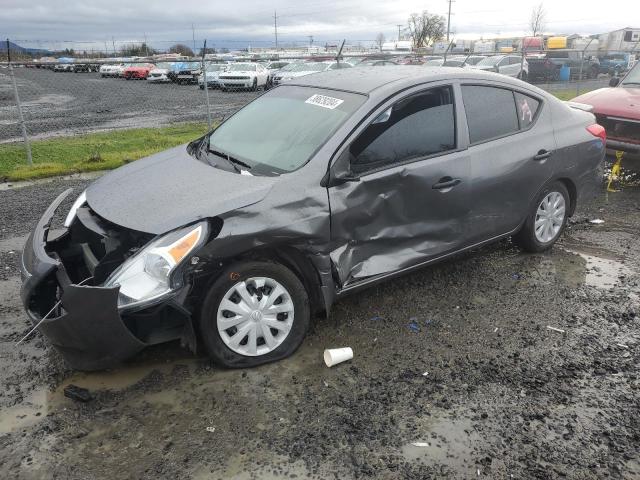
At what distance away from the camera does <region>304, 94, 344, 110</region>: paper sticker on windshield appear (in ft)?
13.1

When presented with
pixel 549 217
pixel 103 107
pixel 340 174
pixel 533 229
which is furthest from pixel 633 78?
pixel 103 107

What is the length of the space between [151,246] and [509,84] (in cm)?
332

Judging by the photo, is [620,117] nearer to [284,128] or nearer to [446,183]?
[446,183]

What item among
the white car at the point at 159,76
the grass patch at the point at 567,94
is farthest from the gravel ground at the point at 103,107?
the white car at the point at 159,76

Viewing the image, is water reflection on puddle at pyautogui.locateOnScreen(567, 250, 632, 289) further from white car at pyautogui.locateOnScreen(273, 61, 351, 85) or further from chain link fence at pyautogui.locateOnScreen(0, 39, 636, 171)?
white car at pyautogui.locateOnScreen(273, 61, 351, 85)

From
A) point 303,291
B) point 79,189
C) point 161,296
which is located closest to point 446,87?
point 303,291

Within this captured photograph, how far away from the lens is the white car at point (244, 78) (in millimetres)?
25766

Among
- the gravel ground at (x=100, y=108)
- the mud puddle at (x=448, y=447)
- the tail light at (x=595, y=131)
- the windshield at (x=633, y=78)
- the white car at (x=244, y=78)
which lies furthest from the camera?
the white car at (x=244, y=78)

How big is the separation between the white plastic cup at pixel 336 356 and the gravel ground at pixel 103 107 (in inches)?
467

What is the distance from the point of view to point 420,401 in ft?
10.3

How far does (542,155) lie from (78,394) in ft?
13.1

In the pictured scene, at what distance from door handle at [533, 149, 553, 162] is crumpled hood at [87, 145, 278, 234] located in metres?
2.48

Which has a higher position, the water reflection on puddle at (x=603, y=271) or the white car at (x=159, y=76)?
the white car at (x=159, y=76)

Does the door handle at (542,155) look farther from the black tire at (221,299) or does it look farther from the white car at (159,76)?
the white car at (159,76)
